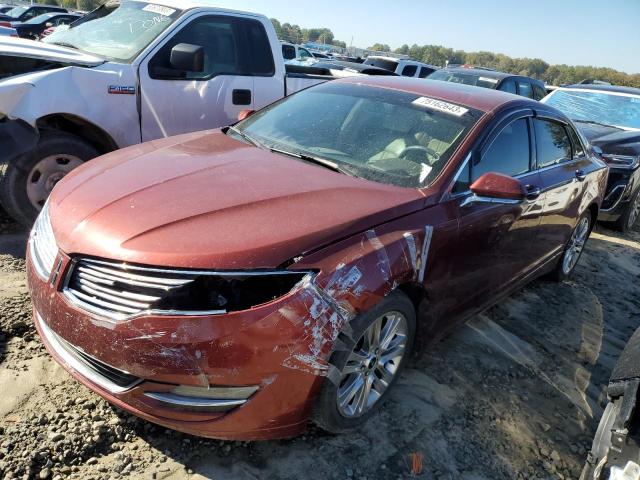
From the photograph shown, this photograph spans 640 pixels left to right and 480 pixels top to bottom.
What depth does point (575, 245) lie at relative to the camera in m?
4.90

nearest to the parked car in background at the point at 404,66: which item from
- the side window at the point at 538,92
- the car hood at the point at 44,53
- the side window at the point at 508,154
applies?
the side window at the point at 538,92

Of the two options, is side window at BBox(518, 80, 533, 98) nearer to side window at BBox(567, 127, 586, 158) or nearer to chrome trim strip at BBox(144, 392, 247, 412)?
side window at BBox(567, 127, 586, 158)

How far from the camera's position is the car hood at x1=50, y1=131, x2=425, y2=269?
6.72ft

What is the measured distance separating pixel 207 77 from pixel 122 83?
0.83m

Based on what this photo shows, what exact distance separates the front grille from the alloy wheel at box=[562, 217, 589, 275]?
388 centimetres

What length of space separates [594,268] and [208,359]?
4948mm

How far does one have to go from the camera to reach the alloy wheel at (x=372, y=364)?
2398 mm

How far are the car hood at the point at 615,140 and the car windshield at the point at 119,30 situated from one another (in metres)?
5.40

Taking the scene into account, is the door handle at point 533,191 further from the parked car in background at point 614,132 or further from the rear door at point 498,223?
the parked car in background at point 614,132

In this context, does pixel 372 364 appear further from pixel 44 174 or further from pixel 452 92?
pixel 44 174

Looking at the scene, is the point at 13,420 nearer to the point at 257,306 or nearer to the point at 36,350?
the point at 36,350

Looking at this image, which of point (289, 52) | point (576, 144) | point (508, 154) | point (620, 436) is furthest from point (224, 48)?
point (289, 52)

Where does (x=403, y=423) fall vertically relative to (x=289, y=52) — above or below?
below

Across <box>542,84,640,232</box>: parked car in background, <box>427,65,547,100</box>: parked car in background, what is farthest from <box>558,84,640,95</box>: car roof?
<box>427,65,547,100</box>: parked car in background
